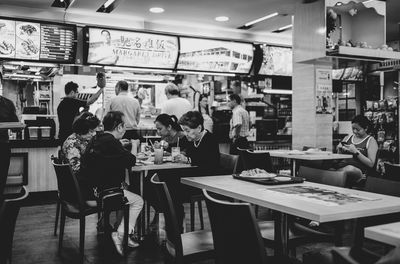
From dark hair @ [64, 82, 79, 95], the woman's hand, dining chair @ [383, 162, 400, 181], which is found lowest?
dining chair @ [383, 162, 400, 181]

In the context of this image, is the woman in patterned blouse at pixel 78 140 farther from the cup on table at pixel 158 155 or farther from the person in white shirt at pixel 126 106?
the person in white shirt at pixel 126 106

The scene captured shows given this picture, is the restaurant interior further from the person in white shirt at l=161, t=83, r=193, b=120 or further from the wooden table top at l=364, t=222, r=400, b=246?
the person in white shirt at l=161, t=83, r=193, b=120

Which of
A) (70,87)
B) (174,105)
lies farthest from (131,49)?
(70,87)

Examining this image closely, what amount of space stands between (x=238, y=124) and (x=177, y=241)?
512 cm

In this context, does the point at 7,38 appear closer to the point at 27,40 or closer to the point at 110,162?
the point at 27,40

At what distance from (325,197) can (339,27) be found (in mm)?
5012

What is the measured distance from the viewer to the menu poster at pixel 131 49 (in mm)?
7324

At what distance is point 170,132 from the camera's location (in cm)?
537

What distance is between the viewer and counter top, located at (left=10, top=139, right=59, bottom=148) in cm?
654

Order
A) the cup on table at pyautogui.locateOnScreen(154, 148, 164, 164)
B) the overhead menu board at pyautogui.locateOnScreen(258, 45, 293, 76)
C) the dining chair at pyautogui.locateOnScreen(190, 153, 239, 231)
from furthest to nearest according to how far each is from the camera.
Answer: the overhead menu board at pyautogui.locateOnScreen(258, 45, 293, 76)
the cup on table at pyautogui.locateOnScreen(154, 148, 164, 164)
the dining chair at pyautogui.locateOnScreen(190, 153, 239, 231)

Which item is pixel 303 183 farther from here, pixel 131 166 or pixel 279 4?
pixel 279 4

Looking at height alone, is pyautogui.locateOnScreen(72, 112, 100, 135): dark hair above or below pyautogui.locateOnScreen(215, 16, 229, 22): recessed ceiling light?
below

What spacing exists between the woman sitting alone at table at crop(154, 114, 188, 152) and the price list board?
104 inches

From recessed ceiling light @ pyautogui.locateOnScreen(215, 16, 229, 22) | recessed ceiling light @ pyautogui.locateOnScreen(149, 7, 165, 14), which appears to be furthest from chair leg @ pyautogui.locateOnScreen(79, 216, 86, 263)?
recessed ceiling light @ pyautogui.locateOnScreen(215, 16, 229, 22)
